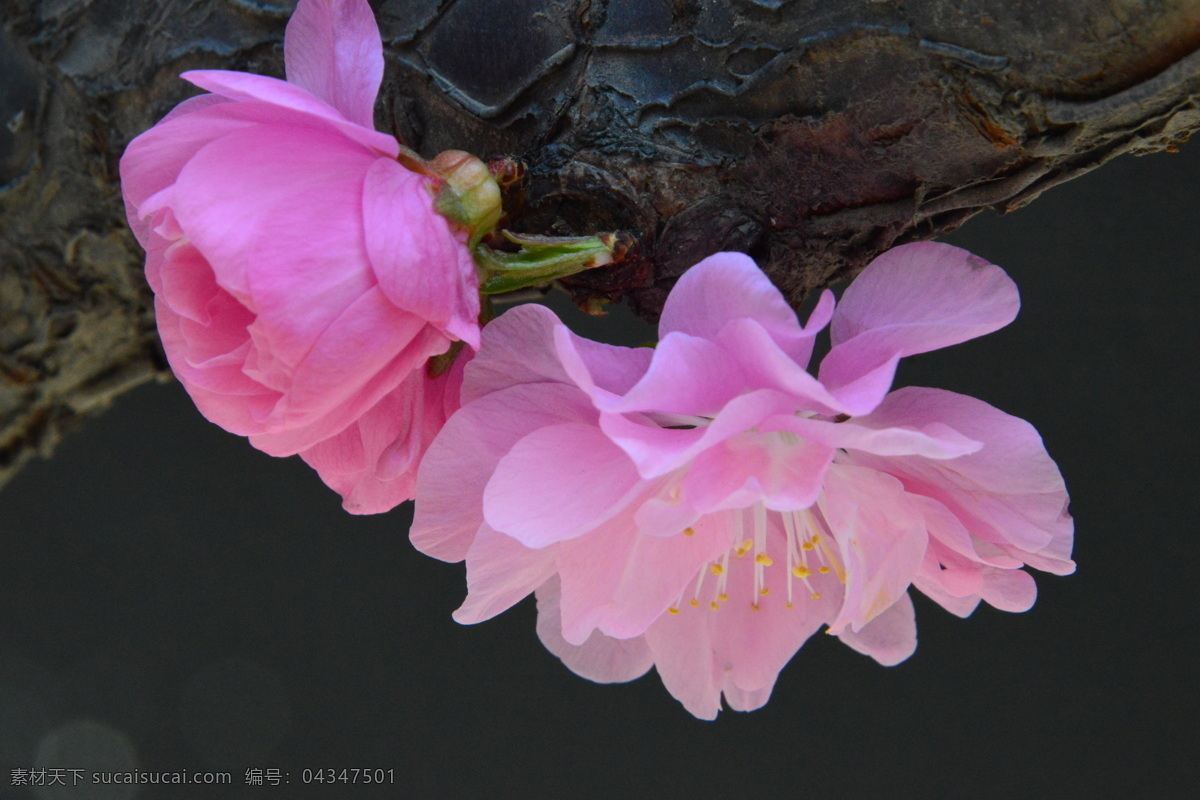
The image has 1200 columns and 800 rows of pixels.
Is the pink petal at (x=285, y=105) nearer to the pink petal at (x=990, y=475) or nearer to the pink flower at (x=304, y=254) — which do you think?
the pink flower at (x=304, y=254)

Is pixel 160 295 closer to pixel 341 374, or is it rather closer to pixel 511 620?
pixel 341 374

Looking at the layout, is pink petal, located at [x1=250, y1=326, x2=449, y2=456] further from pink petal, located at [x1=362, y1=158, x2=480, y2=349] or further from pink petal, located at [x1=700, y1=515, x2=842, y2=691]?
pink petal, located at [x1=700, y1=515, x2=842, y2=691]

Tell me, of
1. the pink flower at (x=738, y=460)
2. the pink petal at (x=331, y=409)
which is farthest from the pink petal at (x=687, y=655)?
the pink petal at (x=331, y=409)

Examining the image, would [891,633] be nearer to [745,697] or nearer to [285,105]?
[745,697]

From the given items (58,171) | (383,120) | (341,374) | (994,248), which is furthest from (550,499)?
(994,248)

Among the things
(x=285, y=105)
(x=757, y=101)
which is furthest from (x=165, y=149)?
(x=757, y=101)

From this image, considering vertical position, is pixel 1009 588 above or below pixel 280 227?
below

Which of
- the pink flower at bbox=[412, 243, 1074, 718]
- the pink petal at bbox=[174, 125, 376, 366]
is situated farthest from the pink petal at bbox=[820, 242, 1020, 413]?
the pink petal at bbox=[174, 125, 376, 366]
